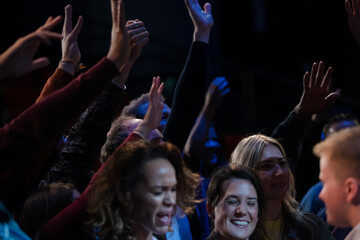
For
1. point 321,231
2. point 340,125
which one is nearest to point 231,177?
point 321,231

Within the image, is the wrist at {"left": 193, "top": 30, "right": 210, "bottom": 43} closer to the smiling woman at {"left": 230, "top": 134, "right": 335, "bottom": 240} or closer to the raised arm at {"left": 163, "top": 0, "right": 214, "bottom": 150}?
the raised arm at {"left": 163, "top": 0, "right": 214, "bottom": 150}

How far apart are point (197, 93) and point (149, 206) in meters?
0.70

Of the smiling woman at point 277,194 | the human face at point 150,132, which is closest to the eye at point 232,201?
the smiling woman at point 277,194

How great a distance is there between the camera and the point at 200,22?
2412 millimetres

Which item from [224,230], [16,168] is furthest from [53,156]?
[224,230]

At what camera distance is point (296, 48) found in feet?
22.5

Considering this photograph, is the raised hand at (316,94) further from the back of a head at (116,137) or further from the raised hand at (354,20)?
the back of a head at (116,137)

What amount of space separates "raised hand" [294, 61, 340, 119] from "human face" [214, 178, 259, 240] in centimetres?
71

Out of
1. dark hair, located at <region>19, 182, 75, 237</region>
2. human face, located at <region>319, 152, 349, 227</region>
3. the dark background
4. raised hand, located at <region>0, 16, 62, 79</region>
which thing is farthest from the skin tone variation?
the dark background

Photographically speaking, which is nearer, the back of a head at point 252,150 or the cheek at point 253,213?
the cheek at point 253,213

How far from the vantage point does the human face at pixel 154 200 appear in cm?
167

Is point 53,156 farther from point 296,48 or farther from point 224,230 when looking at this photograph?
point 296,48

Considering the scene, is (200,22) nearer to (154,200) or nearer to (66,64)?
(66,64)

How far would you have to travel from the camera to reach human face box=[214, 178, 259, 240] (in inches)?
82.0
